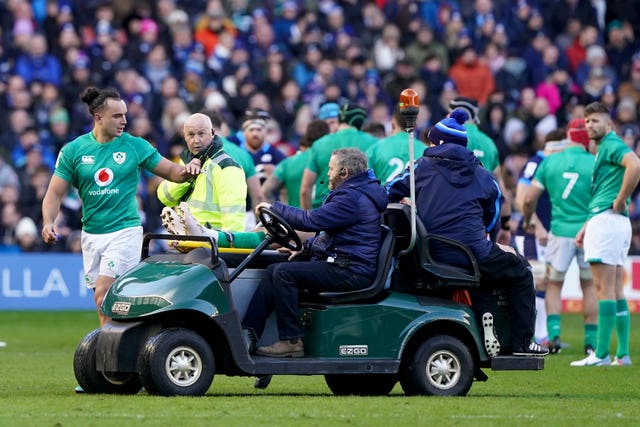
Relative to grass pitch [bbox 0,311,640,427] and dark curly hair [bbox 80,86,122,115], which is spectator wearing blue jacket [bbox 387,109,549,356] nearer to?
grass pitch [bbox 0,311,640,427]

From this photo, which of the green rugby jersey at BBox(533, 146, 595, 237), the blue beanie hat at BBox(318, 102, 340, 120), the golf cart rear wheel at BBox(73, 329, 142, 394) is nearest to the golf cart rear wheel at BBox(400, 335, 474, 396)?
the golf cart rear wheel at BBox(73, 329, 142, 394)

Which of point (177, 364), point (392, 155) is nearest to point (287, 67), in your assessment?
point (392, 155)

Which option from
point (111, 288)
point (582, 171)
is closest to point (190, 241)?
point (111, 288)

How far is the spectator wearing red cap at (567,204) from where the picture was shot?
58.2ft

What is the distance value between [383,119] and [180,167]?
425 inches

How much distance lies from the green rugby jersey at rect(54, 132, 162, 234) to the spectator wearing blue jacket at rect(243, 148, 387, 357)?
1685 millimetres

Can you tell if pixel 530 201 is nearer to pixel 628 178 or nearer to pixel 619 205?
pixel 619 205

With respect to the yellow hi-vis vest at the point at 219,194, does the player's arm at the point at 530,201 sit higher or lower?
lower

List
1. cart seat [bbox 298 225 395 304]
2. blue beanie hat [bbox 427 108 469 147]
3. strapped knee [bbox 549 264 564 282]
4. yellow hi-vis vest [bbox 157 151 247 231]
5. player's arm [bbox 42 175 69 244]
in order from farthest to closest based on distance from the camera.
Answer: strapped knee [bbox 549 264 564 282], player's arm [bbox 42 175 69 244], blue beanie hat [bbox 427 108 469 147], yellow hi-vis vest [bbox 157 151 247 231], cart seat [bbox 298 225 395 304]

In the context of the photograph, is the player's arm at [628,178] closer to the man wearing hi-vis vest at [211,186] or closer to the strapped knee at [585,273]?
the strapped knee at [585,273]

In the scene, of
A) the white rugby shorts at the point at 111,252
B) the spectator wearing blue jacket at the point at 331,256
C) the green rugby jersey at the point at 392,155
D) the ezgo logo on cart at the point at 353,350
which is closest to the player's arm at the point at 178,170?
the white rugby shorts at the point at 111,252

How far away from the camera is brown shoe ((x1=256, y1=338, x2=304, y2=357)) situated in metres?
12.1

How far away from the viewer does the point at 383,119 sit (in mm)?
23688

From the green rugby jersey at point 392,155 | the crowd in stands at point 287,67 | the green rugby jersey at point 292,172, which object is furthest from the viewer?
the crowd in stands at point 287,67
